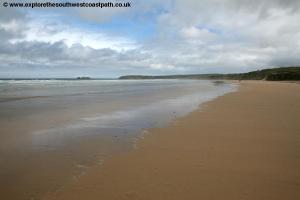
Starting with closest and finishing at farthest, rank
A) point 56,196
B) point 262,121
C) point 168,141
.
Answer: point 56,196
point 168,141
point 262,121

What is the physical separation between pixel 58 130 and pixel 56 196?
5027 millimetres

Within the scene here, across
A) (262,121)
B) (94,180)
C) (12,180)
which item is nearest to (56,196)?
(94,180)

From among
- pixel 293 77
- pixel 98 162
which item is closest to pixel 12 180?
pixel 98 162

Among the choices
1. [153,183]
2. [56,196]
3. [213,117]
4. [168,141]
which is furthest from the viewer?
[213,117]

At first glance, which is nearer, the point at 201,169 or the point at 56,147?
the point at 201,169

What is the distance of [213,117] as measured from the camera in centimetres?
1171

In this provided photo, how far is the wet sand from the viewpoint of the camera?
425 cm

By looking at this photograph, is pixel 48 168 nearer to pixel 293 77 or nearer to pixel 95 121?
pixel 95 121

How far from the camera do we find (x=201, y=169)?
524cm

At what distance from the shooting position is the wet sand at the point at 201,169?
4.25 metres

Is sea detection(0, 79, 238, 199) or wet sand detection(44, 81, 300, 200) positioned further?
sea detection(0, 79, 238, 199)

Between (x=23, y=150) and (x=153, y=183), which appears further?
(x=23, y=150)

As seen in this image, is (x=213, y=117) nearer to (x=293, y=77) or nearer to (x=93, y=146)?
(x=93, y=146)

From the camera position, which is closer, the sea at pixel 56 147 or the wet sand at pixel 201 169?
the wet sand at pixel 201 169
